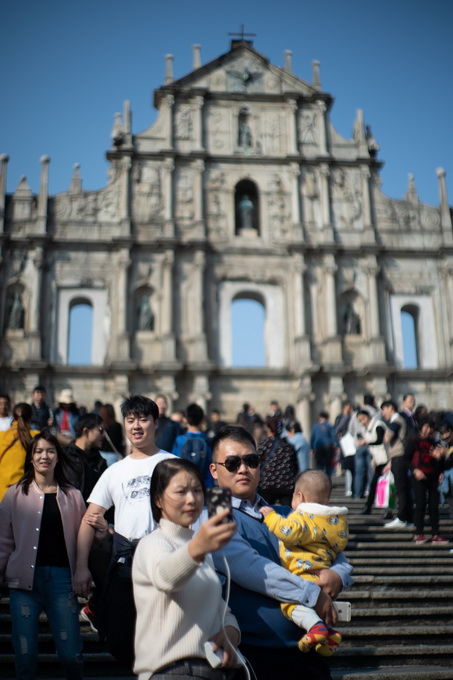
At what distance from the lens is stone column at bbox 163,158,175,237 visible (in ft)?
75.9

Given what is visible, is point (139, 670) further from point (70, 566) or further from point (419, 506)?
point (419, 506)

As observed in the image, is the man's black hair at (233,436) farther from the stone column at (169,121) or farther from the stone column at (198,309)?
the stone column at (169,121)

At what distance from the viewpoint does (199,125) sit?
24.3 metres

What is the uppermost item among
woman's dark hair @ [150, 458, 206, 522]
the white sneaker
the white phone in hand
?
woman's dark hair @ [150, 458, 206, 522]

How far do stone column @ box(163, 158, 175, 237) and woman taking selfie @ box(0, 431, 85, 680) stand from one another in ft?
60.8

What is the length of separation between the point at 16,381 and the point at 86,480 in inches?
656

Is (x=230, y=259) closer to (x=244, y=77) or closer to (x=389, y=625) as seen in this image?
(x=244, y=77)

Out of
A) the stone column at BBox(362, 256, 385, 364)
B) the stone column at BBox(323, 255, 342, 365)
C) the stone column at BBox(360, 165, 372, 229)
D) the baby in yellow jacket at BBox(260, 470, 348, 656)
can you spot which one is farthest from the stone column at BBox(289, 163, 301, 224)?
the baby in yellow jacket at BBox(260, 470, 348, 656)

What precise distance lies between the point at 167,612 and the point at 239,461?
948 millimetres

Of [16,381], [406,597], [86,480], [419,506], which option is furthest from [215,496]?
[16,381]

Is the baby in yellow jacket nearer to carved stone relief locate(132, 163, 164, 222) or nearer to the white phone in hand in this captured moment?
the white phone in hand

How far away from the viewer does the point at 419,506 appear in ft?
30.4

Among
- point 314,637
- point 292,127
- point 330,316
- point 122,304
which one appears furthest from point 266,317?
point 314,637

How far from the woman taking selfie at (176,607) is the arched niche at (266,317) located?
1935cm
